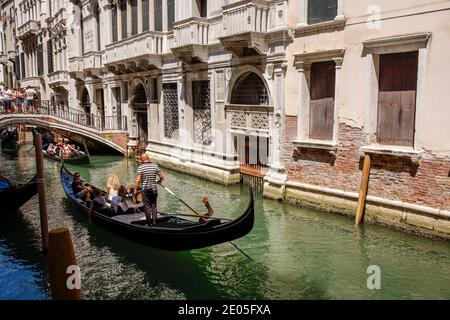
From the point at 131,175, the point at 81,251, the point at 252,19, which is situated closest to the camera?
the point at 81,251

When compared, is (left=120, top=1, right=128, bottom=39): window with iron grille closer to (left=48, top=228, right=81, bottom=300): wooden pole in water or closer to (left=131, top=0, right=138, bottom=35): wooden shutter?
(left=131, top=0, right=138, bottom=35): wooden shutter

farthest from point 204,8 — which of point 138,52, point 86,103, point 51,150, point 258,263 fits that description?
point 86,103

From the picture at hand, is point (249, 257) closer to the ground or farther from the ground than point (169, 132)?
closer to the ground

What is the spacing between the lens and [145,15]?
42.6 feet

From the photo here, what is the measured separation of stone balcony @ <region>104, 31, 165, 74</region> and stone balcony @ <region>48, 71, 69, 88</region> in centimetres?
657

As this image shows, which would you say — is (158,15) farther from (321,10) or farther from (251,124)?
(321,10)

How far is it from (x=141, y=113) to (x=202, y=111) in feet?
14.7

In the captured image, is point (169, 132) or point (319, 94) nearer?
point (319, 94)

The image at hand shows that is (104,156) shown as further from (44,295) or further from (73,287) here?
(73,287)

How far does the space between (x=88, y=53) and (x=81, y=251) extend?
42.2ft

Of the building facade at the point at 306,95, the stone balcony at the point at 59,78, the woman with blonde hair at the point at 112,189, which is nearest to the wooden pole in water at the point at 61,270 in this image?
the woman with blonde hair at the point at 112,189

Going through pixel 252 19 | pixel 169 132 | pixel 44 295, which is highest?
pixel 252 19

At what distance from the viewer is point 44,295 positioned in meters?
4.57

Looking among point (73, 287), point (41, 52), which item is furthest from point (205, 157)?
point (41, 52)
